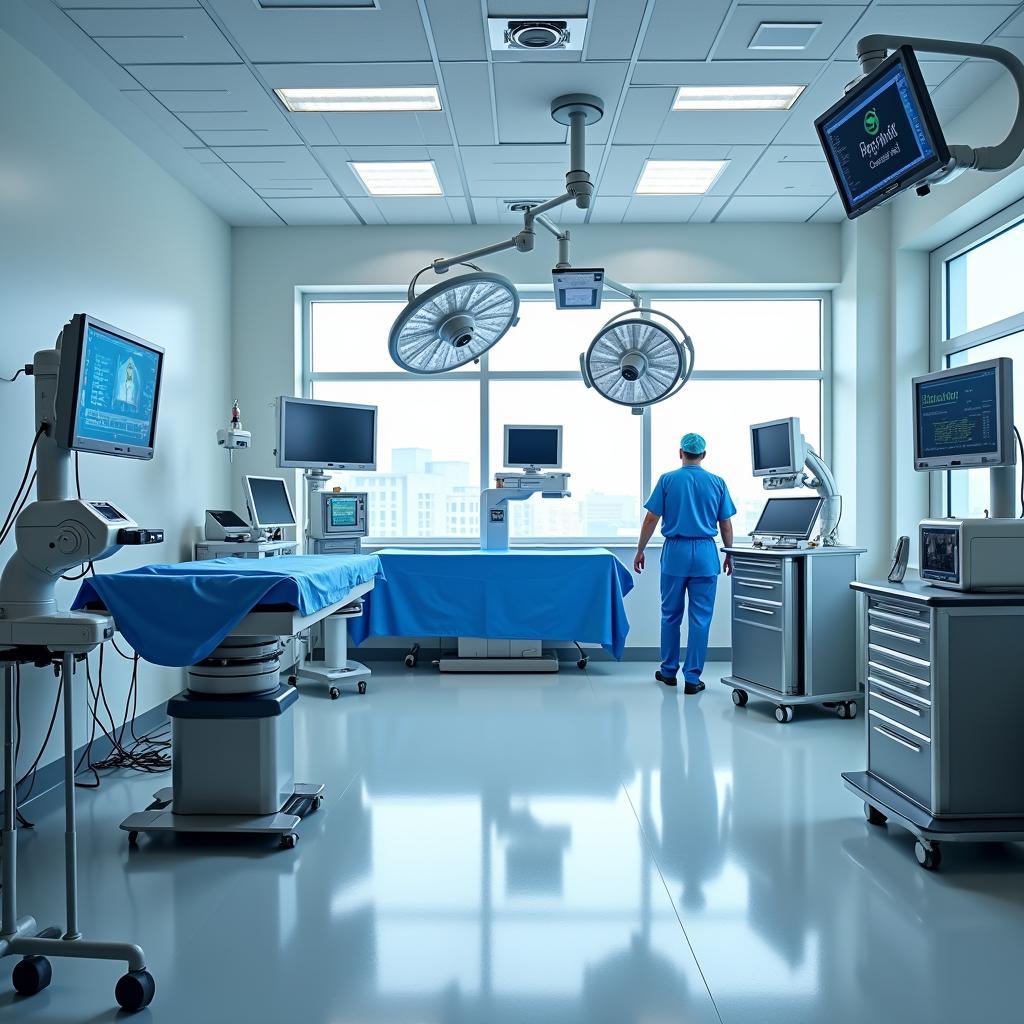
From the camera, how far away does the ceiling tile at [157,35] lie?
134 inches

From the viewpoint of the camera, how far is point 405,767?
12.4 feet

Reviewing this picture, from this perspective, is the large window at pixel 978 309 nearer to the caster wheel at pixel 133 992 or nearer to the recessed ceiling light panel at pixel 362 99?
the recessed ceiling light panel at pixel 362 99

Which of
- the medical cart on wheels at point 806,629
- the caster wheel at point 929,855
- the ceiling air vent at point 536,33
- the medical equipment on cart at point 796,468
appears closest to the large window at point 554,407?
the medical equipment on cart at point 796,468

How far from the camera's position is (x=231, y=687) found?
2977 mm

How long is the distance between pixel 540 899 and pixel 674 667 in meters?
3.20

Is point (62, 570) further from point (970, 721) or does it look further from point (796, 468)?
point (796, 468)

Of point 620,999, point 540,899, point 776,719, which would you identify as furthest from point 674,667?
point 620,999

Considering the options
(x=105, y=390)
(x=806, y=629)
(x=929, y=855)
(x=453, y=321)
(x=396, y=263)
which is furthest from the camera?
(x=396, y=263)

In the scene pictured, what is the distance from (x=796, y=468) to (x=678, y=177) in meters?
1.97

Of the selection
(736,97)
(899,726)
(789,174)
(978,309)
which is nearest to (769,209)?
(789,174)

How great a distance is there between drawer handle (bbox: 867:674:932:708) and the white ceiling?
104 inches

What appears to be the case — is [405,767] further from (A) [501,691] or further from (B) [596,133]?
(B) [596,133]

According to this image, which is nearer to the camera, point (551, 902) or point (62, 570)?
point (62, 570)

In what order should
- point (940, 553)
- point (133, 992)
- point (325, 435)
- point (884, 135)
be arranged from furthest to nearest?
point (325, 435) < point (940, 553) < point (884, 135) < point (133, 992)
